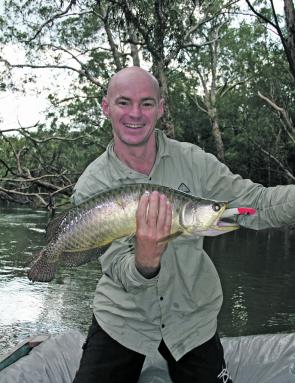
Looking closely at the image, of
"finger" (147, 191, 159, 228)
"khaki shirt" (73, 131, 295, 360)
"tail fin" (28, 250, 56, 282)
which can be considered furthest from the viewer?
"khaki shirt" (73, 131, 295, 360)

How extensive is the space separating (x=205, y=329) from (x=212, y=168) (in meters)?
0.94

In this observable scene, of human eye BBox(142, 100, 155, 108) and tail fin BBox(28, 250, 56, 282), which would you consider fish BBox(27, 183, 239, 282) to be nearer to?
tail fin BBox(28, 250, 56, 282)

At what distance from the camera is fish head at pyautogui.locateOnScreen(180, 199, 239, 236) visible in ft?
7.87

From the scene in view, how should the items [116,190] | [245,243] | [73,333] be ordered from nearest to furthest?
[116,190], [73,333], [245,243]

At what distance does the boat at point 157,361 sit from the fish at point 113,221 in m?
1.78

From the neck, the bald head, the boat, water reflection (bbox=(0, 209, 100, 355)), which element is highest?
the bald head

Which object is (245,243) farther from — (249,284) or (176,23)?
(176,23)

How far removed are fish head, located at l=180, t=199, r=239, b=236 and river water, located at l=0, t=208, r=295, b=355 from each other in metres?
6.02

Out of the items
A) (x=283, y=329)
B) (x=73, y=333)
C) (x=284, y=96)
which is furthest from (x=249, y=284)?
(x=284, y=96)

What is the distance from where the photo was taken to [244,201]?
2.97 metres

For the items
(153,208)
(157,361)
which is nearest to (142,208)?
(153,208)

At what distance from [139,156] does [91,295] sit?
8707 mm

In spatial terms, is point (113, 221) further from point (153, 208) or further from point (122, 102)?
point (122, 102)

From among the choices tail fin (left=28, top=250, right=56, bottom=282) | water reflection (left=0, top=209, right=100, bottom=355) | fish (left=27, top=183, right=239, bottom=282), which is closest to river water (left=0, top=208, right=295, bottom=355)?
water reflection (left=0, top=209, right=100, bottom=355)
